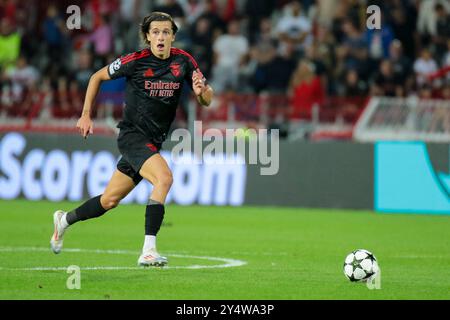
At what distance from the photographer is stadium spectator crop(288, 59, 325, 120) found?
2100cm

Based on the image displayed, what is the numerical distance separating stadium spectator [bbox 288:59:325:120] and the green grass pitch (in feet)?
6.60

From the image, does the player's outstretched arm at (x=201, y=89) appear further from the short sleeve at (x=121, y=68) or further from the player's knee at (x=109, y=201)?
the player's knee at (x=109, y=201)

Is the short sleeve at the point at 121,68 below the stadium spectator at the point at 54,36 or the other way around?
below

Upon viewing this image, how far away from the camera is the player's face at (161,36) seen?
10.5 meters

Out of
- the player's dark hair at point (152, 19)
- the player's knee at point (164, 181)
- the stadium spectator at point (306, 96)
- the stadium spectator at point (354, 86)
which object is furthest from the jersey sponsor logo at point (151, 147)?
the stadium spectator at point (354, 86)

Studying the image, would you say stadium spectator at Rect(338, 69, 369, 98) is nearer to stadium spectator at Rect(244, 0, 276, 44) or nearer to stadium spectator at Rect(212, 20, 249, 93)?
stadium spectator at Rect(212, 20, 249, 93)

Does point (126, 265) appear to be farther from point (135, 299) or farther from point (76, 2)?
point (76, 2)

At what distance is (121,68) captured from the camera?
1055 centimetres

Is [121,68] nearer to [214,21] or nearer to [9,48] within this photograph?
[214,21]

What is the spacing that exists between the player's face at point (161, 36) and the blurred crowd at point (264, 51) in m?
10.6

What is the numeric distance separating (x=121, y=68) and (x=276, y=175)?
10140mm

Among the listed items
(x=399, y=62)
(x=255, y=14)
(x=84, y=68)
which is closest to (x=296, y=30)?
(x=255, y=14)

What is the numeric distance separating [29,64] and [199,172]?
6341 millimetres

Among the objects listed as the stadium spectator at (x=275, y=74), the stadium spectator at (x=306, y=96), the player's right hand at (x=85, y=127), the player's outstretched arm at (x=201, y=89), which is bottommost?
the player's right hand at (x=85, y=127)
